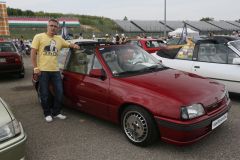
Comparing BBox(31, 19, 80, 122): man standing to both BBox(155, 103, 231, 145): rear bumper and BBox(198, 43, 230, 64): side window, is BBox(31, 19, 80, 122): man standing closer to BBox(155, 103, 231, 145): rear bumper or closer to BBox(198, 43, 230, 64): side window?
BBox(155, 103, 231, 145): rear bumper

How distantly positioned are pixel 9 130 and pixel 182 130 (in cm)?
204

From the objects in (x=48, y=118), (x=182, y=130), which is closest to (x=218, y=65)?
(x=182, y=130)

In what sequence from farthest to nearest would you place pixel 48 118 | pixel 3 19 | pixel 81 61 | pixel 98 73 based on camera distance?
pixel 3 19 → pixel 48 118 → pixel 81 61 → pixel 98 73

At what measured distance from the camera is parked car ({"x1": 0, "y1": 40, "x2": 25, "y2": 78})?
31.7 ft

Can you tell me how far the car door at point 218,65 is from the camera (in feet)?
19.6

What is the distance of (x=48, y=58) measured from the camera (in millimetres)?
5008

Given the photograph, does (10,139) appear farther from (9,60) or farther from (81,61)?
(9,60)

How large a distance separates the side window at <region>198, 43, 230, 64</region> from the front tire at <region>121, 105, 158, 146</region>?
310 centimetres

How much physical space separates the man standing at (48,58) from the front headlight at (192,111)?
2.46 m

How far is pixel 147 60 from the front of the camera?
510 cm

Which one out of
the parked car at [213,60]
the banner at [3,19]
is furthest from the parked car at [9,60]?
the banner at [3,19]

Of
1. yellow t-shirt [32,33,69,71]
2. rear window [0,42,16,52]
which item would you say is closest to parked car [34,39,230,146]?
yellow t-shirt [32,33,69,71]

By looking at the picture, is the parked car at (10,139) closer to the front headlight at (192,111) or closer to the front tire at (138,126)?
the front tire at (138,126)

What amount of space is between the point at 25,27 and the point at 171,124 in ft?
142
